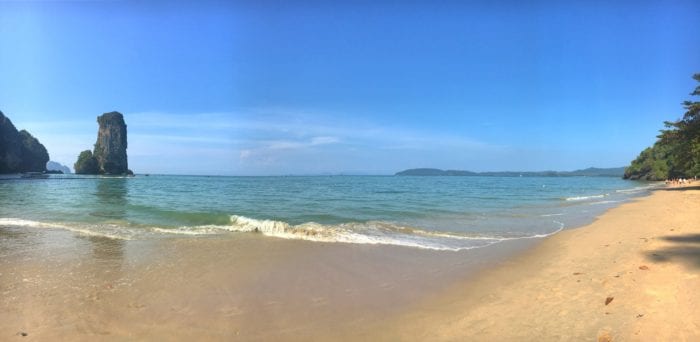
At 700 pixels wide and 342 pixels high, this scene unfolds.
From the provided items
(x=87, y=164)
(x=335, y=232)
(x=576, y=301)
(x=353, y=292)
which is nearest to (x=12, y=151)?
(x=87, y=164)

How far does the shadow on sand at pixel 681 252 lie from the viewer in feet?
23.2

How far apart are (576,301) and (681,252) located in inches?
172

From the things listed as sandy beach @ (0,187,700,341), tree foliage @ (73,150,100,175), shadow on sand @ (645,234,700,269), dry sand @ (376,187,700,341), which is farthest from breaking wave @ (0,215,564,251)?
tree foliage @ (73,150,100,175)

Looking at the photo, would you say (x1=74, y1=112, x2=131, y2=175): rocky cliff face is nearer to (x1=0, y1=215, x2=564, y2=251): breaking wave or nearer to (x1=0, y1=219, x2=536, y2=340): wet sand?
(x1=0, y1=215, x2=564, y2=251): breaking wave

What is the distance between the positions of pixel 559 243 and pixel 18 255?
49.7 ft

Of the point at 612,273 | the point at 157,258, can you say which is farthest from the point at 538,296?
the point at 157,258

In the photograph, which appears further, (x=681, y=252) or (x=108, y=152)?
(x=108, y=152)

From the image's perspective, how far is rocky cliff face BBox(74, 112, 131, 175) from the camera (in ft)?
485

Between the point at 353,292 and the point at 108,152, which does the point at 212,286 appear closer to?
the point at 353,292

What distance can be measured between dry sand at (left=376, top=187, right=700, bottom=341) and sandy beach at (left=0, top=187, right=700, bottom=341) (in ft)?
0.08

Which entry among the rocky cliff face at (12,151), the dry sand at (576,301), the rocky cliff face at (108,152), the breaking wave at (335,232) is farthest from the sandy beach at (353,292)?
the rocky cliff face at (108,152)

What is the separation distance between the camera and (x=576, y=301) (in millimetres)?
5582

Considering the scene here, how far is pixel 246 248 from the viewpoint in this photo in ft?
34.4

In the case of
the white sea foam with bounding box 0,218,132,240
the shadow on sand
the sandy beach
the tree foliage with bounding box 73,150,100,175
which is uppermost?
the tree foliage with bounding box 73,150,100,175
